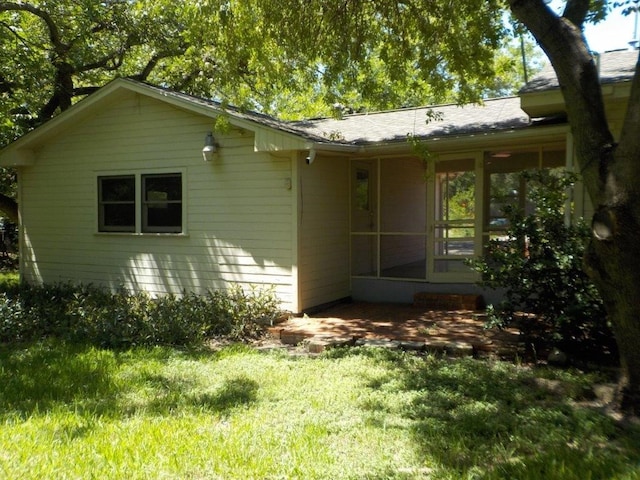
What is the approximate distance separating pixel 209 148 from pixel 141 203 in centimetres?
207

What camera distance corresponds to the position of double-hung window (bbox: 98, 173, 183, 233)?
32.7 feet

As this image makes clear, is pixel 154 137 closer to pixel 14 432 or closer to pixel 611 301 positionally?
pixel 14 432

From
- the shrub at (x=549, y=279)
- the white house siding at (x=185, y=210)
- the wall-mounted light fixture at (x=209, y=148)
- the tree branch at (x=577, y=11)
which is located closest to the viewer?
the tree branch at (x=577, y=11)

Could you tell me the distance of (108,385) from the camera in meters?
5.44

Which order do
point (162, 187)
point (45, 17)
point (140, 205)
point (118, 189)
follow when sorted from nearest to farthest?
point (162, 187), point (140, 205), point (118, 189), point (45, 17)

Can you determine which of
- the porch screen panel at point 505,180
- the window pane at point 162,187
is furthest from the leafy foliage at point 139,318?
the porch screen panel at point 505,180

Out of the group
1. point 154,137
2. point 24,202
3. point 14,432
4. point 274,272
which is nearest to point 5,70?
point 24,202

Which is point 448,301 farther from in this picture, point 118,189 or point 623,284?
point 118,189

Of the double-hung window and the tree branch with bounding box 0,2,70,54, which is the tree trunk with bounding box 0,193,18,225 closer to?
the tree branch with bounding box 0,2,70,54

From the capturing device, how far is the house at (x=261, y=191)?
8.65 meters

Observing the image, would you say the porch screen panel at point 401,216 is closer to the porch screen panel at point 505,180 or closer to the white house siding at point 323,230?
the white house siding at point 323,230

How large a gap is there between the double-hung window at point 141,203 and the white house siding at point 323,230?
2526mm

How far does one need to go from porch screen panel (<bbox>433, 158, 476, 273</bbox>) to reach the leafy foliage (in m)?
3.19

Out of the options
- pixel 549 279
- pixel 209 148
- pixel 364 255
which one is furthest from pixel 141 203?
pixel 549 279
